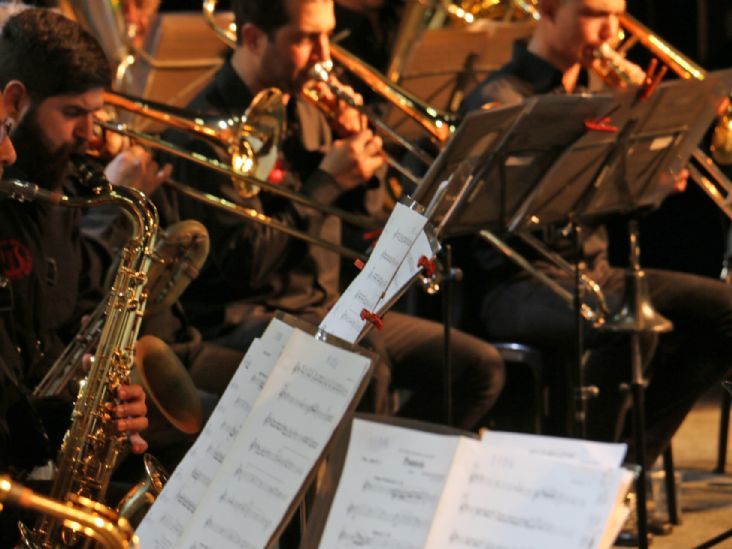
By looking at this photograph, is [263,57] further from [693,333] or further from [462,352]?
[693,333]

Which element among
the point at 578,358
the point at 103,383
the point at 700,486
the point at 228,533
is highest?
the point at 228,533

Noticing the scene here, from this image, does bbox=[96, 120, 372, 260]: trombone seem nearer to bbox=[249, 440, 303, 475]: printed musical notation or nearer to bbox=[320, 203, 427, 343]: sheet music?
bbox=[320, 203, 427, 343]: sheet music

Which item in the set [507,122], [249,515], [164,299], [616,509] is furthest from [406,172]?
[616,509]

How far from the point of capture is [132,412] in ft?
7.88

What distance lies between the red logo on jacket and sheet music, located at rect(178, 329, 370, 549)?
1.21 meters

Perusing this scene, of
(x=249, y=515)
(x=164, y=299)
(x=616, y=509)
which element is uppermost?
(x=616, y=509)

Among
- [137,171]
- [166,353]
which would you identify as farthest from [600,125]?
[166,353]

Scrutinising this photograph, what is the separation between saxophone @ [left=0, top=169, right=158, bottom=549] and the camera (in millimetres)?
2402

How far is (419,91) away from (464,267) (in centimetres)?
65

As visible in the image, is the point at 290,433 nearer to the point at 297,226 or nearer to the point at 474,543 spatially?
the point at 474,543

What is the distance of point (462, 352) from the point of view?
3.57 m

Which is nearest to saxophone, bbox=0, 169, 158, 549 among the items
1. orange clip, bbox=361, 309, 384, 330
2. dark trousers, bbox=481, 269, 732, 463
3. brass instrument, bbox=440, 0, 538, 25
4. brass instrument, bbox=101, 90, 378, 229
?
brass instrument, bbox=101, 90, 378, 229

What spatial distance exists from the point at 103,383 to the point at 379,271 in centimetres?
99

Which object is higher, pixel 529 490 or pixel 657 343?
pixel 529 490
